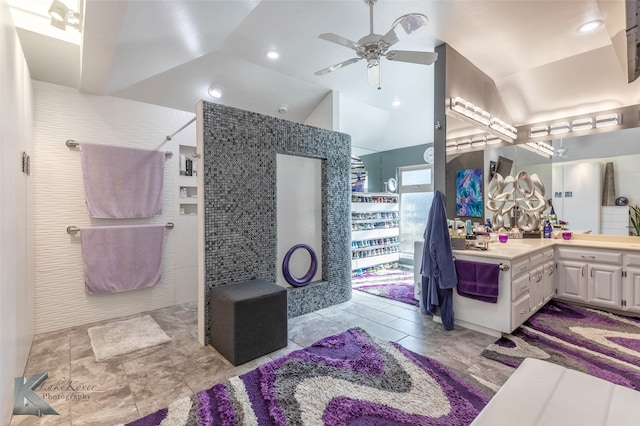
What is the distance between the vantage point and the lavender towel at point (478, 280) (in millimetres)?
2848

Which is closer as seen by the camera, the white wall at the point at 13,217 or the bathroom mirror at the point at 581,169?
the white wall at the point at 13,217

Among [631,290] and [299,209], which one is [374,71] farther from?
[631,290]

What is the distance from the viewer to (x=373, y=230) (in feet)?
19.2

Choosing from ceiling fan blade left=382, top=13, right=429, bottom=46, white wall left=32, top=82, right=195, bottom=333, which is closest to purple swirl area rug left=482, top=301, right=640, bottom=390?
ceiling fan blade left=382, top=13, right=429, bottom=46

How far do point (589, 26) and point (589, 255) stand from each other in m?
2.44

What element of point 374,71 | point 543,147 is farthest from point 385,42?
point 543,147

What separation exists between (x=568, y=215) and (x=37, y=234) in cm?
640

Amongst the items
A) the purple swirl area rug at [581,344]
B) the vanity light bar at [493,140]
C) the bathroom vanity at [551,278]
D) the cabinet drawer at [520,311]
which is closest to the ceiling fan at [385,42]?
the vanity light bar at [493,140]

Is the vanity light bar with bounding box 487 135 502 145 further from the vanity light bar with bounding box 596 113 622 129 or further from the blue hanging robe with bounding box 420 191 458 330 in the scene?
the blue hanging robe with bounding box 420 191 458 330

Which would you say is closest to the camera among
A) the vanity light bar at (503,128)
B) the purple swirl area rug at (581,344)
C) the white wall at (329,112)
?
the purple swirl area rug at (581,344)

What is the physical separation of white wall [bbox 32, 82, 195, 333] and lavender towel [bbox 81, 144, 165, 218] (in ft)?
0.40

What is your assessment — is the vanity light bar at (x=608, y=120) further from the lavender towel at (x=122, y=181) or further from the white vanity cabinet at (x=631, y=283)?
the lavender towel at (x=122, y=181)

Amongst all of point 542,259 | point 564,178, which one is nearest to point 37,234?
point 542,259

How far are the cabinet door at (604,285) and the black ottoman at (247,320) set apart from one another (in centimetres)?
355
